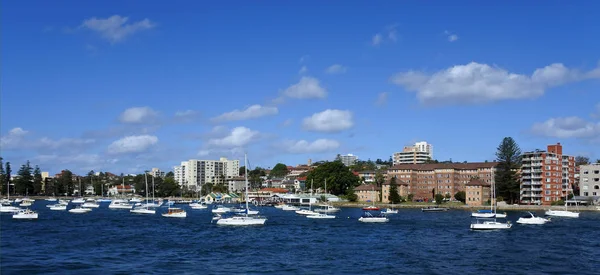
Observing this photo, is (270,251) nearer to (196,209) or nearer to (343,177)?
(196,209)

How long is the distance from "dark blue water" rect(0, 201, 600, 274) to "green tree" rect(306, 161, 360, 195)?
8868cm

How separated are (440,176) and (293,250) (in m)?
111

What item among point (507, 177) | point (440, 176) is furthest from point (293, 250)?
point (440, 176)

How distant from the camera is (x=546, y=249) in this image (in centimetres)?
5181

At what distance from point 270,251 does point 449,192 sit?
110918 millimetres

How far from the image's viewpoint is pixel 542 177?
128m

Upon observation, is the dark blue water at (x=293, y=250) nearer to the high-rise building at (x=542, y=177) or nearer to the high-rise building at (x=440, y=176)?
the high-rise building at (x=542, y=177)

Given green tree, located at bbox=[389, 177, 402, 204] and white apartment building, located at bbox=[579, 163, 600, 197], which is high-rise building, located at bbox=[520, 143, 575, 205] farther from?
green tree, located at bbox=[389, 177, 402, 204]

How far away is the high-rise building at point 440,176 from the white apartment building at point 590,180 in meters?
21.0

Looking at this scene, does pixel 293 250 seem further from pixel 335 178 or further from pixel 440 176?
pixel 335 178

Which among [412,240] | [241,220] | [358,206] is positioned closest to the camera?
[412,240]

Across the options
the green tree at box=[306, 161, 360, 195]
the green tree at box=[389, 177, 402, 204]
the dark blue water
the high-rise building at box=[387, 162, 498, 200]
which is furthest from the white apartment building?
the dark blue water

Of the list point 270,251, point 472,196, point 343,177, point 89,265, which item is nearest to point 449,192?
point 472,196

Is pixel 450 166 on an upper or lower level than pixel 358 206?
upper
